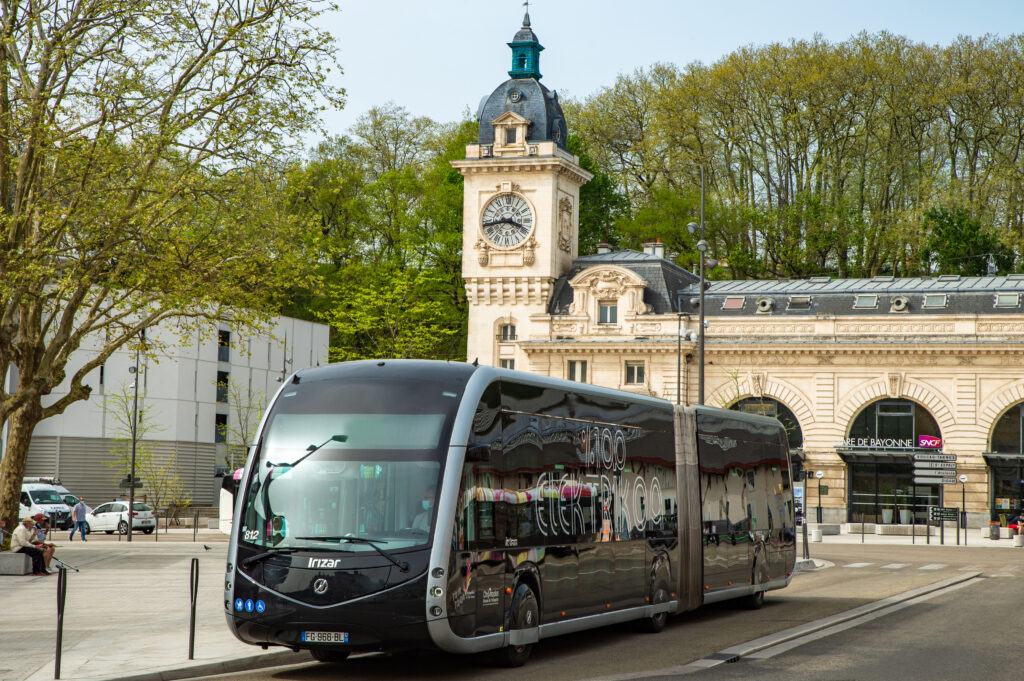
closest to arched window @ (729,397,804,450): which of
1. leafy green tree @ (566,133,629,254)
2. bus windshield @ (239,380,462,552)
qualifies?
leafy green tree @ (566,133,629,254)

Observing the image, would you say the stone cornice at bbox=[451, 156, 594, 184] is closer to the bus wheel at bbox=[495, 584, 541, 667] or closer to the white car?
the white car

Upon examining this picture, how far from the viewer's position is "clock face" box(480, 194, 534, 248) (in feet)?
222

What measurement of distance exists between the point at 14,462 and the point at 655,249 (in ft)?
149

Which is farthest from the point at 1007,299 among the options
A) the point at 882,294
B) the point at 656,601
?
the point at 656,601

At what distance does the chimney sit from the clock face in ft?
21.4

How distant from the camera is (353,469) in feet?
41.8

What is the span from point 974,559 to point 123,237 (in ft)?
86.0

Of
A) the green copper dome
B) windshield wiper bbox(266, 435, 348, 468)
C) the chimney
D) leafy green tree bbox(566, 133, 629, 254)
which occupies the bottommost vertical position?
windshield wiper bbox(266, 435, 348, 468)

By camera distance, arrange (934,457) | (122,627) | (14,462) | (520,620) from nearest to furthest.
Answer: (520,620) → (122,627) → (14,462) → (934,457)

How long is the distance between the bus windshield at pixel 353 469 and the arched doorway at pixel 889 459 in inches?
2015

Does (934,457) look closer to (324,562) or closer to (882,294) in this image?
(882,294)

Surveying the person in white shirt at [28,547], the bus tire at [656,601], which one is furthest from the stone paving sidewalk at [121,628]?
the bus tire at [656,601]

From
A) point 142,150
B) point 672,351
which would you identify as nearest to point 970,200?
point 672,351

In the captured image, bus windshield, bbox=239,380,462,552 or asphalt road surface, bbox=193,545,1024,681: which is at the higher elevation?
→ bus windshield, bbox=239,380,462,552
